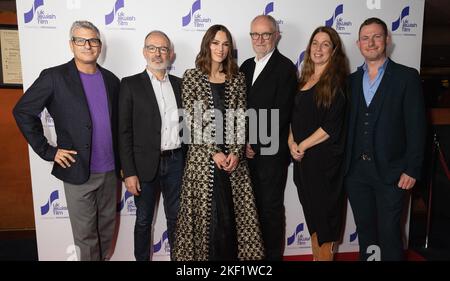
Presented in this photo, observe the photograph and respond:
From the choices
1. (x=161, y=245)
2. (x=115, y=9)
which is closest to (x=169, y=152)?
(x=161, y=245)

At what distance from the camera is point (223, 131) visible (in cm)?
235

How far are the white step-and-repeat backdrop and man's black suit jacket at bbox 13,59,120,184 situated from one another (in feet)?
1.71

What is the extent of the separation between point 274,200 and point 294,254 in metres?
0.88

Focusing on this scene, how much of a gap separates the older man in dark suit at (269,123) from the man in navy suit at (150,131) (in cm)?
56

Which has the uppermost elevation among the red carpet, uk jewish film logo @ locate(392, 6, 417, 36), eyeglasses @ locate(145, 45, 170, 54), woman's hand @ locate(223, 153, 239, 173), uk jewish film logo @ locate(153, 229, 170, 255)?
uk jewish film logo @ locate(392, 6, 417, 36)

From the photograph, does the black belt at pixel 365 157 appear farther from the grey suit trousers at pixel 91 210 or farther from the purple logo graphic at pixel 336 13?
the grey suit trousers at pixel 91 210

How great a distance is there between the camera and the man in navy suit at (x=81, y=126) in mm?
2320

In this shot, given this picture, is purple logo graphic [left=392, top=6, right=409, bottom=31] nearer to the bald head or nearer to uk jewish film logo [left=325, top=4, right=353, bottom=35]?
uk jewish film logo [left=325, top=4, right=353, bottom=35]

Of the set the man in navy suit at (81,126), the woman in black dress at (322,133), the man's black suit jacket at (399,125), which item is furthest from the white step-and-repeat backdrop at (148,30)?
the man's black suit jacket at (399,125)

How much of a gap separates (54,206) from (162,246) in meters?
0.99

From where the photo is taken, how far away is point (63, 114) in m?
2.34

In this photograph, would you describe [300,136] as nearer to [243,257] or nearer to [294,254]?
[243,257]

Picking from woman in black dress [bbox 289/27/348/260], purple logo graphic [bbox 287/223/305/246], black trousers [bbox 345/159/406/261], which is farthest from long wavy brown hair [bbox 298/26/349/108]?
purple logo graphic [bbox 287/223/305/246]

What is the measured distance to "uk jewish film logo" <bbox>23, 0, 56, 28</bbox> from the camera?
106 inches
